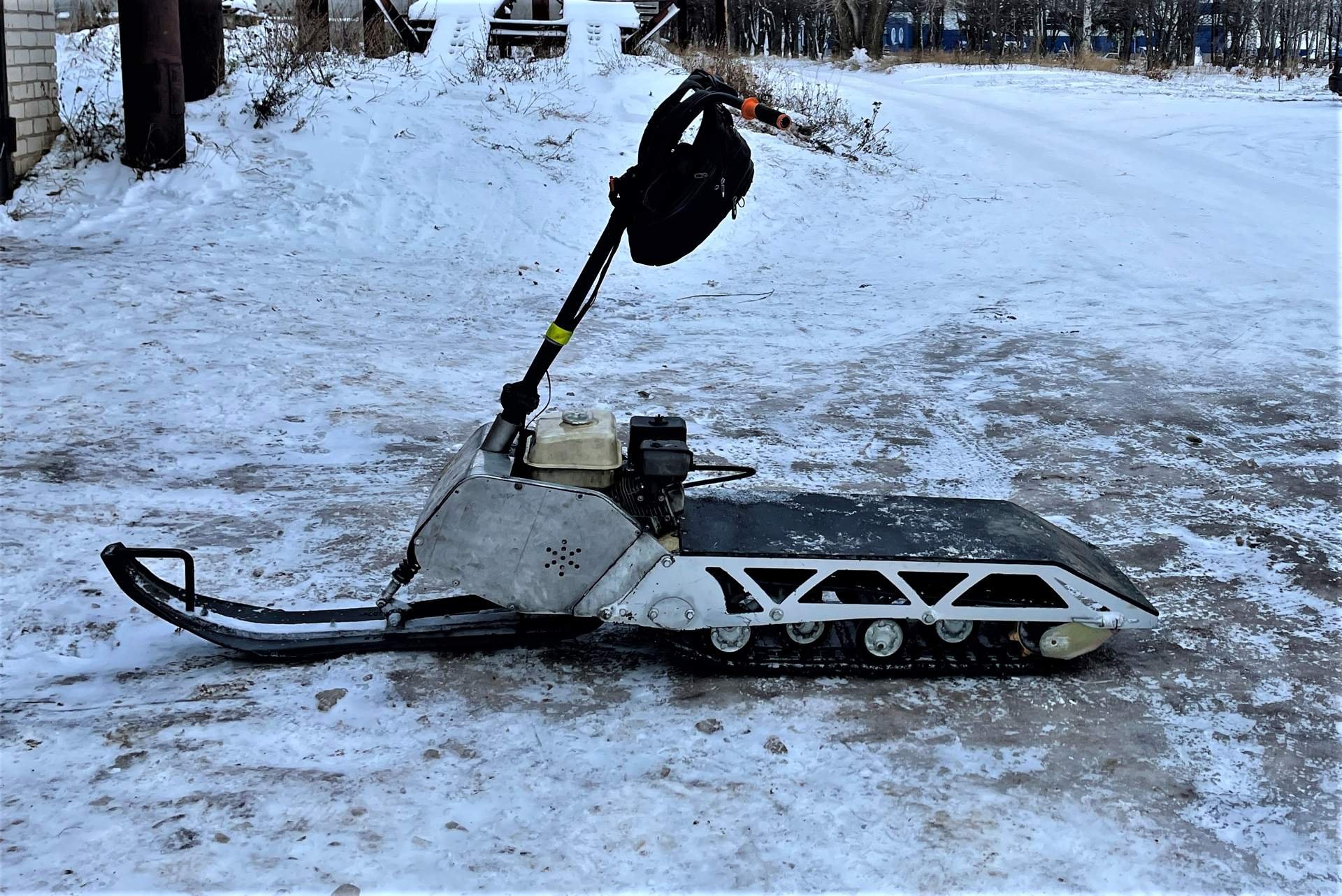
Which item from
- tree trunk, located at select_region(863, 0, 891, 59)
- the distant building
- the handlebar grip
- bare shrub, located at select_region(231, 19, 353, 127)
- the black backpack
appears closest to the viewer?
the handlebar grip

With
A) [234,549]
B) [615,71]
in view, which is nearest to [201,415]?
[234,549]

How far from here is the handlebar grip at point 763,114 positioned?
3.60 metres

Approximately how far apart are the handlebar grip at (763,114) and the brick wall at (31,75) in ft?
28.5

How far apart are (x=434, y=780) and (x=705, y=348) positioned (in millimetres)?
5506

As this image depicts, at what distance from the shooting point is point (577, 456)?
404 cm

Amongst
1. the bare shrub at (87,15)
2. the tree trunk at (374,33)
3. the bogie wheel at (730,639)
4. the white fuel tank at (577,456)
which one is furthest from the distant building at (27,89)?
the bogie wheel at (730,639)

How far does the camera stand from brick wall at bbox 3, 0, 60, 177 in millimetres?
10344

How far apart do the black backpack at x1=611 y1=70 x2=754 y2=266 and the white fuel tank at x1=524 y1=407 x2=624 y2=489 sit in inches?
24.2

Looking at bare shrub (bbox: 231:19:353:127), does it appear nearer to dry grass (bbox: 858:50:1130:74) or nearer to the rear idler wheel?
the rear idler wheel

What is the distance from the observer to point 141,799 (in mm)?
3193

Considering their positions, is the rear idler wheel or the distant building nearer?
the rear idler wheel

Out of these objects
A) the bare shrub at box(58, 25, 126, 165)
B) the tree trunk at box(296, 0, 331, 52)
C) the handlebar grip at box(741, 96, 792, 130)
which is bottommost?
the handlebar grip at box(741, 96, 792, 130)

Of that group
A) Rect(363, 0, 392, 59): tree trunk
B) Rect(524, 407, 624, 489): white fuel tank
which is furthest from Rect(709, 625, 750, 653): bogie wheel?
Rect(363, 0, 392, 59): tree trunk

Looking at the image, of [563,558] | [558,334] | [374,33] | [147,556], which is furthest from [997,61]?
[147,556]
